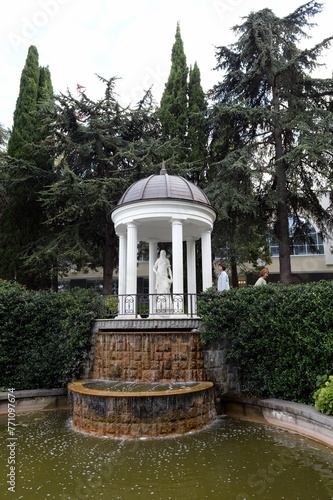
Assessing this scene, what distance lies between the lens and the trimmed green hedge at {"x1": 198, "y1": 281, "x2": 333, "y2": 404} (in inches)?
281

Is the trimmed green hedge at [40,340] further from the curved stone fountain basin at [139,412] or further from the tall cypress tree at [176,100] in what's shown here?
the tall cypress tree at [176,100]

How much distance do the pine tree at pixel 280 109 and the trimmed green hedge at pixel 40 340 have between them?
32.5ft

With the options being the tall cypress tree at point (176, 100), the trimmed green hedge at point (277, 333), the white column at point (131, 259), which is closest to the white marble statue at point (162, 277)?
the white column at point (131, 259)

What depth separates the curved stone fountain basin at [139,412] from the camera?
6645mm

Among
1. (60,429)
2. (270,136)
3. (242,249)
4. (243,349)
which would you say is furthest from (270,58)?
(60,429)

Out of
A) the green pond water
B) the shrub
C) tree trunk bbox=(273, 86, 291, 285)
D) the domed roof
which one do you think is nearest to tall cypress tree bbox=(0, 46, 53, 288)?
the domed roof

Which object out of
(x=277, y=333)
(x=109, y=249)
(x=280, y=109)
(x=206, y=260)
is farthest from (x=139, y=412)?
(x=280, y=109)

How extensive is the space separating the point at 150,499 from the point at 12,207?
56.1ft

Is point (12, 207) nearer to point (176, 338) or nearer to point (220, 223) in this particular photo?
point (220, 223)

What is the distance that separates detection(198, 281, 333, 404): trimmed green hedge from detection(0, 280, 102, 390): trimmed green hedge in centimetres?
345

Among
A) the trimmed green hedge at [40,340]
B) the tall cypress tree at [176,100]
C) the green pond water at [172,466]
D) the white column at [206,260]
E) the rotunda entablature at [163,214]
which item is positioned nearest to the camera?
the green pond water at [172,466]

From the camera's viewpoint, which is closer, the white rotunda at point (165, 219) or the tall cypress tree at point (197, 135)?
the white rotunda at point (165, 219)

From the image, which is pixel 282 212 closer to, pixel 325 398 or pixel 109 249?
pixel 109 249

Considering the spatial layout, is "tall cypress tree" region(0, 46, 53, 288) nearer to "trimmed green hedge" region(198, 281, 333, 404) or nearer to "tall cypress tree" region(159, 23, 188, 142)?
"tall cypress tree" region(159, 23, 188, 142)
